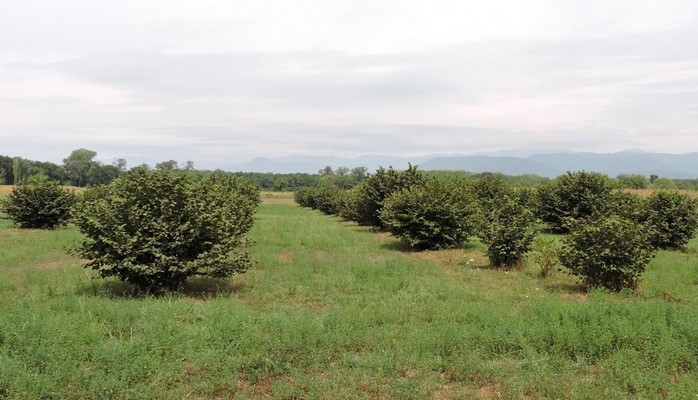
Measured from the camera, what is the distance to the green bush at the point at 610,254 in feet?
26.7

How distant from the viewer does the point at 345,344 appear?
5.25m

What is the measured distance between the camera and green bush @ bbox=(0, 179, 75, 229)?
20.4m

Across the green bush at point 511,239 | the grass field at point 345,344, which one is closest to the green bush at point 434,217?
the green bush at point 511,239

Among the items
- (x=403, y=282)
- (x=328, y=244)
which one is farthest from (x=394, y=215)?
(x=403, y=282)

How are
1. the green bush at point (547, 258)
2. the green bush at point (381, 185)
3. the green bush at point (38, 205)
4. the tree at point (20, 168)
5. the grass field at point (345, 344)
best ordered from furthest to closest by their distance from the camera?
the tree at point (20, 168) → the green bush at point (381, 185) → the green bush at point (38, 205) → the green bush at point (547, 258) → the grass field at point (345, 344)

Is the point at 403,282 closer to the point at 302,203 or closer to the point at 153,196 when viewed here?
the point at 153,196

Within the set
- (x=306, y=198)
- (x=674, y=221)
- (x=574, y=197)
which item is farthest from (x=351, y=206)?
(x=306, y=198)

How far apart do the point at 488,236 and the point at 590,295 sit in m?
3.42

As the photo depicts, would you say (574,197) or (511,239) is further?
(574,197)

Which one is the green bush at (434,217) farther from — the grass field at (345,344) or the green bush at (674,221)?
the grass field at (345,344)

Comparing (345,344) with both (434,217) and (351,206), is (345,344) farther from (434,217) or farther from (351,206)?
(351,206)

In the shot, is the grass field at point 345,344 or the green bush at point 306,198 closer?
the grass field at point 345,344

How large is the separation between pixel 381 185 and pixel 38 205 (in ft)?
53.1

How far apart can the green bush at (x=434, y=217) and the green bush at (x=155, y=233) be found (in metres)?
7.67
